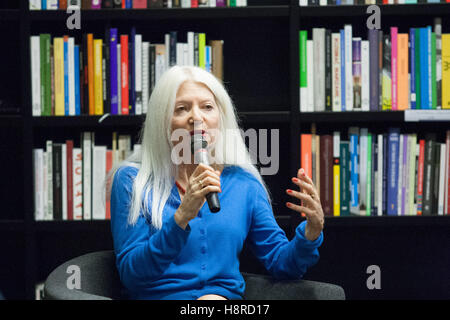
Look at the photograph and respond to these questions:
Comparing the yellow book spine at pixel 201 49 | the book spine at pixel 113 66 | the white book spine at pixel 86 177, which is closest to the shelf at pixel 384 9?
the yellow book spine at pixel 201 49

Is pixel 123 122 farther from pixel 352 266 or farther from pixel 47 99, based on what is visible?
pixel 352 266

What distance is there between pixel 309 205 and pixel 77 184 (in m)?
0.96

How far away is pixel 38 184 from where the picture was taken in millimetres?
1800

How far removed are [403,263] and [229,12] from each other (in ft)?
4.16

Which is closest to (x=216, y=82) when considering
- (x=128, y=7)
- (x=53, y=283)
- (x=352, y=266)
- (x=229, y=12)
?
(x=229, y=12)

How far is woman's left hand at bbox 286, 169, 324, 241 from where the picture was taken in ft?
3.87

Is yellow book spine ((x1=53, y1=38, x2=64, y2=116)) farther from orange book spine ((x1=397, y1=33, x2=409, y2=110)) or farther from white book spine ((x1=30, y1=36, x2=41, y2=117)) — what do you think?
orange book spine ((x1=397, y1=33, x2=409, y2=110))

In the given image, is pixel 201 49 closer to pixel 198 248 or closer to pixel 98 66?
pixel 98 66

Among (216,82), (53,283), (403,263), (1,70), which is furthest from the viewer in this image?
(403,263)

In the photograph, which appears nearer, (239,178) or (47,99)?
(239,178)

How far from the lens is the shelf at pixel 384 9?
1.76 m

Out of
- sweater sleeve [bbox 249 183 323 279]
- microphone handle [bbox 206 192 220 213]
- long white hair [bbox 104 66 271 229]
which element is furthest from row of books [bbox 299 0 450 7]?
microphone handle [bbox 206 192 220 213]

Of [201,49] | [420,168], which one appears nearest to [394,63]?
[420,168]

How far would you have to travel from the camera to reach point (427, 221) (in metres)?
1.78
